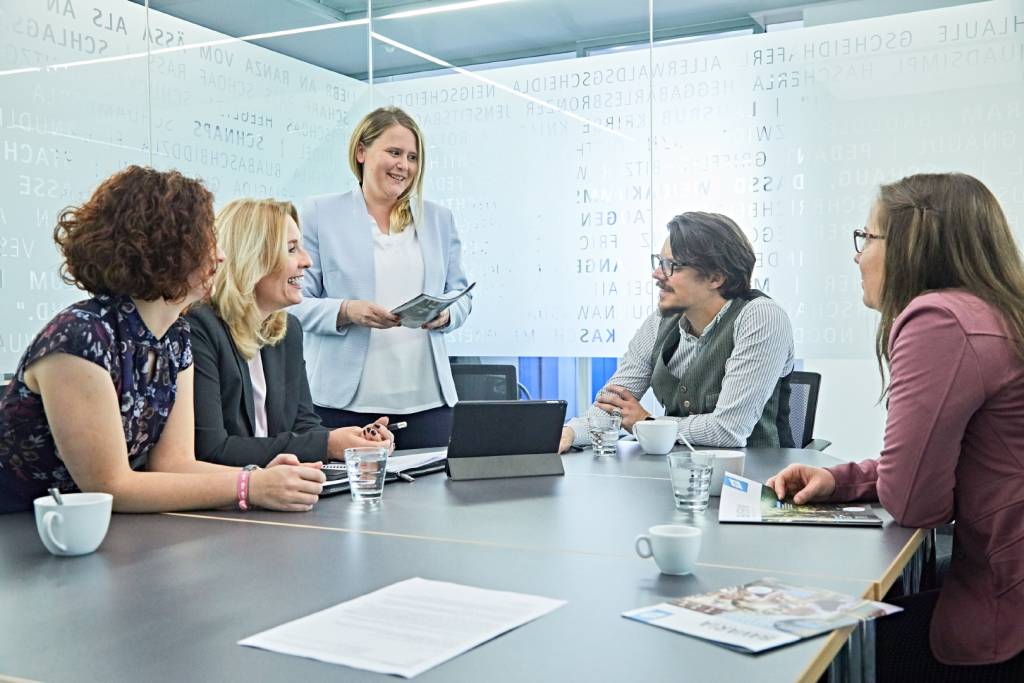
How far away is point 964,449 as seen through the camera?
5.59 feet

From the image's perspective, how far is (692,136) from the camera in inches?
179

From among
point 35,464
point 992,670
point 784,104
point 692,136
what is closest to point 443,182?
point 692,136

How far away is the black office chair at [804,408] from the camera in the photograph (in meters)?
3.24

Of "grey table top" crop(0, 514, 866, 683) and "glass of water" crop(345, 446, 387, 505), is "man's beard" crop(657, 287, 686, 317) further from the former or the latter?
"grey table top" crop(0, 514, 866, 683)

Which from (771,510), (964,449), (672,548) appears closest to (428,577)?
(672,548)

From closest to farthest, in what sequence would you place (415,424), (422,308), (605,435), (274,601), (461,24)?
(274,601) < (605,435) < (422,308) < (415,424) < (461,24)

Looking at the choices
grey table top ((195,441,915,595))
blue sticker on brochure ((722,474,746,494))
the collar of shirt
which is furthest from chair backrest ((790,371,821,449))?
blue sticker on brochure ((722,474,746,494))

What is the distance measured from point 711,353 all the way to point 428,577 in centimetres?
176

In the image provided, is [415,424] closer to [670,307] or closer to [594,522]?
[670,307]

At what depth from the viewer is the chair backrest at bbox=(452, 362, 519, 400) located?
377cm

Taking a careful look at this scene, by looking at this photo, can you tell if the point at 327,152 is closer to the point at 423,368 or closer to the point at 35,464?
the point at 423,368

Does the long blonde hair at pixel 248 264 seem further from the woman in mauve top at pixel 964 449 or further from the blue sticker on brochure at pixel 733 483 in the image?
the woman in mauve top at pixel 964 449

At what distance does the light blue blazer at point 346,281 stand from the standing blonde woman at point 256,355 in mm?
518

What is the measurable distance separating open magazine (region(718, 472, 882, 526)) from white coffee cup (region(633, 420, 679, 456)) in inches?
24.3
